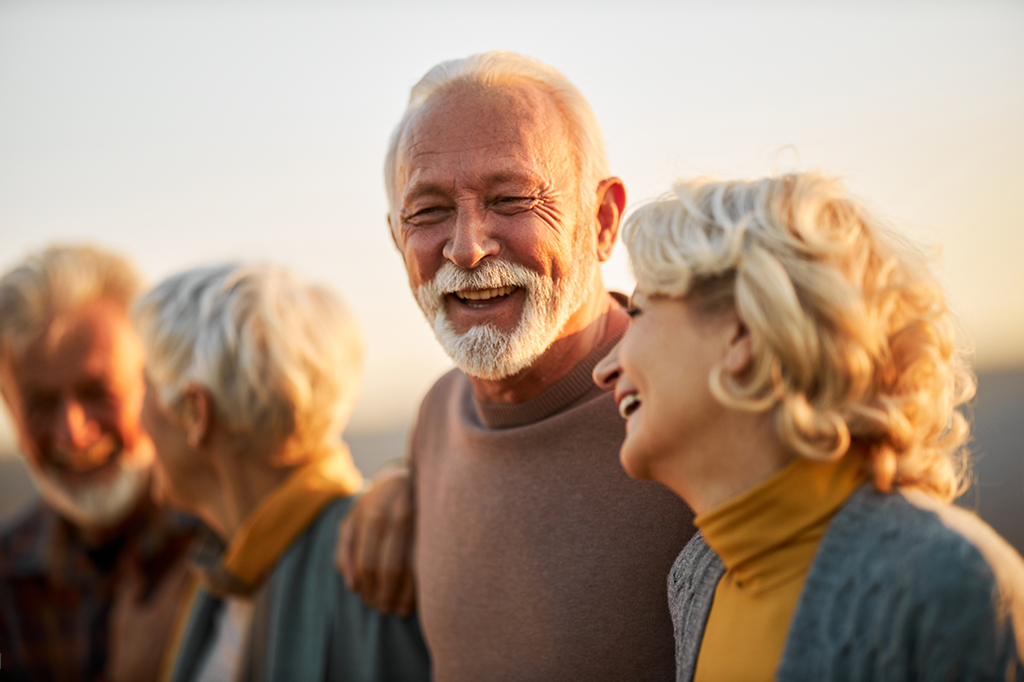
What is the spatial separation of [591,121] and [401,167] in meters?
0.62

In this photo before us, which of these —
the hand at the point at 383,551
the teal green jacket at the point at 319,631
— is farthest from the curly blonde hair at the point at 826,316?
the teal green jacket at the point at 319,631

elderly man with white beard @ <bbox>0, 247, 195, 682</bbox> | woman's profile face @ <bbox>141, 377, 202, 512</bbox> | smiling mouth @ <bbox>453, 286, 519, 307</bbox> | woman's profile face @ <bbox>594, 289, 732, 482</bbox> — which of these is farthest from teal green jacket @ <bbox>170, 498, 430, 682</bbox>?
woman's profile face @ <bbox>594, 289, 732, 482</bbox>

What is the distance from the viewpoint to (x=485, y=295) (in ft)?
7.78

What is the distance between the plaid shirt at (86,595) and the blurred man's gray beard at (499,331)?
2557 millimetres

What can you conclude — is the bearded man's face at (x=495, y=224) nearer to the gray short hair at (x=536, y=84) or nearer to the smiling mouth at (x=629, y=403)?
the gray short hair at (x=536, y=84)

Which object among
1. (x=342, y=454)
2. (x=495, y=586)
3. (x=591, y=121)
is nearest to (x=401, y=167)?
(x=591, y=121)

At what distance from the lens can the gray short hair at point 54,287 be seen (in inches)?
163

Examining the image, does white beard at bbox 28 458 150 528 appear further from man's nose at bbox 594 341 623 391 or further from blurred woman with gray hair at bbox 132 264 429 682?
man's nose at bbox 594 341 623 391

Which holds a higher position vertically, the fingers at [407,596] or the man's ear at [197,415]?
the man's ear at [197,415]

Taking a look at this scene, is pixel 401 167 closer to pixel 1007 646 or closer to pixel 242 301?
pixel 242 301

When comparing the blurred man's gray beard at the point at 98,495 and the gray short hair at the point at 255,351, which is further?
the blurred man's gray beard at the point at 98,495

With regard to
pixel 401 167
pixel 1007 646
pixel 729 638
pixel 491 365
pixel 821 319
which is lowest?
pixel 729 638

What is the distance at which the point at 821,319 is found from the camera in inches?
62.1

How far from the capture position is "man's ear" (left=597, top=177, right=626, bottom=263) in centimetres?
254
